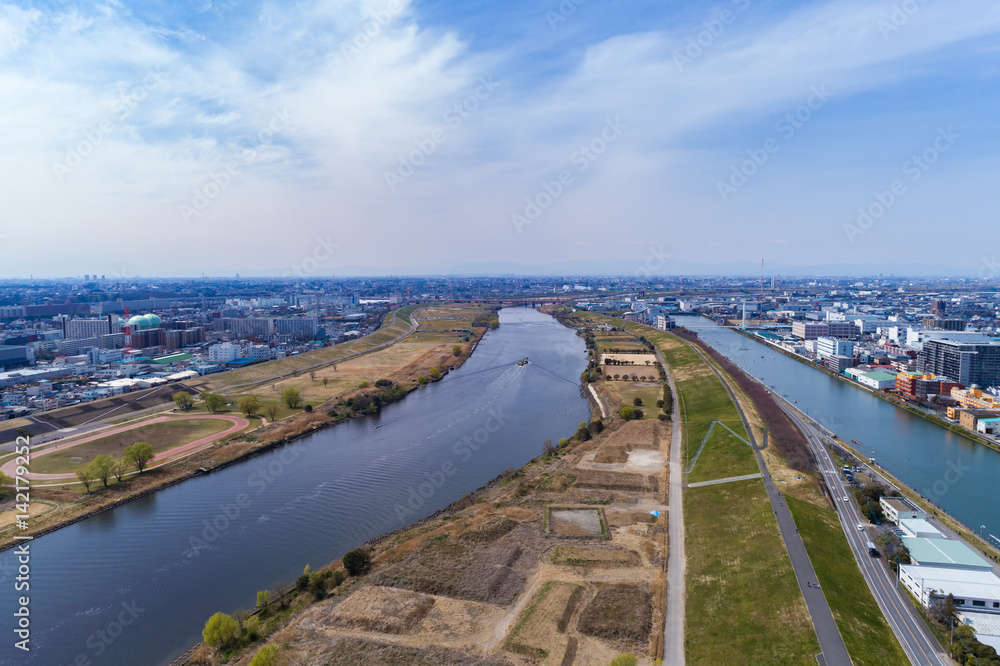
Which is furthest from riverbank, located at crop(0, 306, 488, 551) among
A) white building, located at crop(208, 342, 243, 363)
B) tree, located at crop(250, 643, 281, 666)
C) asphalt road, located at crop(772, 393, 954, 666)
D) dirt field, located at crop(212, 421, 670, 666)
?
asphalt road, located at crop(772, 393, 954, 666)

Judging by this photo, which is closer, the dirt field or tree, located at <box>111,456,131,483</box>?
the dirt field

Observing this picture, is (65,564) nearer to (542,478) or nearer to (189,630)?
(189,630)

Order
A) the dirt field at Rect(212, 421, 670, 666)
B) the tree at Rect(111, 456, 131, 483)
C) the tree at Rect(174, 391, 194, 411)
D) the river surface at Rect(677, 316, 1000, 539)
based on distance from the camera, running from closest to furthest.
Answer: the dirt field at Rect(212, 421, 670, 666), the river surface at Rect(677, 316, 1000, 539), the tree at Rect(111, 456, 131, 483), the tree at Rect(174, 391, 194, 411)

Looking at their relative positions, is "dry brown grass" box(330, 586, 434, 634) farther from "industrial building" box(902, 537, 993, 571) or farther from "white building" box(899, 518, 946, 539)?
"white building" box(899, 518, 946, 539)

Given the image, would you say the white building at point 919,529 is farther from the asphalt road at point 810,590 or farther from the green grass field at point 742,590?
the green grass field at point 742,590

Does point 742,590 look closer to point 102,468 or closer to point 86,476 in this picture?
point 102,468

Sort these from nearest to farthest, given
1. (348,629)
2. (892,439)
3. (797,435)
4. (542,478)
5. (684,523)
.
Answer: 1. (348,629)
2. (684,523)
3. (542,478)
4. (797,435)
5. (892,439)

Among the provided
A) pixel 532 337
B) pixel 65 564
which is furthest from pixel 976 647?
pixel 532 337
